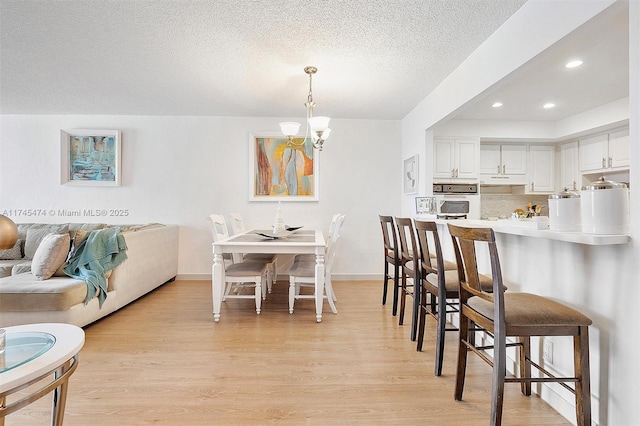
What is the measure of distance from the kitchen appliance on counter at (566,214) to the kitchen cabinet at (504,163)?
3.47m

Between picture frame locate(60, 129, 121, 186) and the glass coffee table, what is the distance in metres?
3.81

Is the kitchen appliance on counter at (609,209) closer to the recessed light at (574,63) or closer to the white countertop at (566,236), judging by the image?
the white countertop at (566,236)

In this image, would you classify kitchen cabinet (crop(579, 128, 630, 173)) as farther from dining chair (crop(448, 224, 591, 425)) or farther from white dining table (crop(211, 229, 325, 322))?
white dining table (crop(211, 229, 325, 322))

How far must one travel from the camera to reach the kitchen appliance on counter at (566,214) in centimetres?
147

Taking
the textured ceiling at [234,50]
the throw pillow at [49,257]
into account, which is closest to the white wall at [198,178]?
the textured ceiling at [234,50]

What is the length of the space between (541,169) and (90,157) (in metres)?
6.84

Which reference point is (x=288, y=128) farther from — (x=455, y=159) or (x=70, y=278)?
(x=455, y=159)

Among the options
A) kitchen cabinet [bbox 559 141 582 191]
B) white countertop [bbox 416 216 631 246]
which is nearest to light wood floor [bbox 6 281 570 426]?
white countertop [bbox 416 216 631 246]

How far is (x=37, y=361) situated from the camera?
1006 millimetres

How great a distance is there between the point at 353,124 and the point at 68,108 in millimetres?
3984

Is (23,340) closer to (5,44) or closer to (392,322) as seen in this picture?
(392,322)

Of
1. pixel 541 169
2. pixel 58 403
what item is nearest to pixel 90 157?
pixel 58 403

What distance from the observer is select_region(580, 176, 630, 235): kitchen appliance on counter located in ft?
4.19

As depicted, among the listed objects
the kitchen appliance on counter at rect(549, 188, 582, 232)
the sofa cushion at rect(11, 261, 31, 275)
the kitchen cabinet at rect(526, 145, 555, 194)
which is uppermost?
the kitchen cabinet at rect(526, 145, 555, 194)
